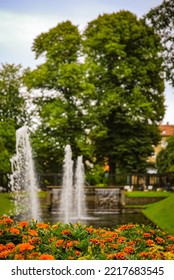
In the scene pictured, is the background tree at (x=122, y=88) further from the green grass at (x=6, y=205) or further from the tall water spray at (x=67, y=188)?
the green grass at (x=6, y=205)

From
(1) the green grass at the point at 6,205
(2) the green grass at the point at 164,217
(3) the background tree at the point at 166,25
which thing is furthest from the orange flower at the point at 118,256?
(1) the green grass at the point at 6,205

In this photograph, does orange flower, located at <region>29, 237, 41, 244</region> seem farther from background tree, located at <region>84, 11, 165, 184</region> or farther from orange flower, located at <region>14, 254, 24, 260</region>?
background tree, located at <region>84, 11, 165, 184</region>

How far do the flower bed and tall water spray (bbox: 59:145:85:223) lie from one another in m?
12.1

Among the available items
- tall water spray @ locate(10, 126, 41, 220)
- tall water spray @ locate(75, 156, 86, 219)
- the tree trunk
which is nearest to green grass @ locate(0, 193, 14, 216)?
tall water spray @ locate(10, 126, 41, 220)

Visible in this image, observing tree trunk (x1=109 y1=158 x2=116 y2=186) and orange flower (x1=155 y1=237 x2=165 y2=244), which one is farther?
tree trunk (x1=109 y1=158 x2=116 y2=186)

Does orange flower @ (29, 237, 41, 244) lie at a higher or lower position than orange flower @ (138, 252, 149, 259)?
higher

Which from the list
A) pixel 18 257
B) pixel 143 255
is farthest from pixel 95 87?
pixel 18 257

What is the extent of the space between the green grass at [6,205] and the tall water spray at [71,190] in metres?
1.74

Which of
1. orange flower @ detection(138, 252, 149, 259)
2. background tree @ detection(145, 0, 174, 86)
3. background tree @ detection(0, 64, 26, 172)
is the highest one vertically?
background tree @ detection(145, 0, 174, 86)

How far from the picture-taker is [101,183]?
24875mm

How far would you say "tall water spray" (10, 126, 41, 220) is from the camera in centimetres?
1548

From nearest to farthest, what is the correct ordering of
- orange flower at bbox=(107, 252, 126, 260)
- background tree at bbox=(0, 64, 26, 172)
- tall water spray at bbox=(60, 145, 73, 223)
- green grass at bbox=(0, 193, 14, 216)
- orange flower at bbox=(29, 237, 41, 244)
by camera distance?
orange flower at bbox=(107, 252, 126, 260) < orange flower at bbox=(29, 237, 41, 244) < background tree at bbox=(0, 64, 26, 172) < green grass at bbox=(0, 193, 14, 216) < tall water spray at bbox=(60, 145, 73, 223)

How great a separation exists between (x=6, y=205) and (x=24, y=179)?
2.35 m
